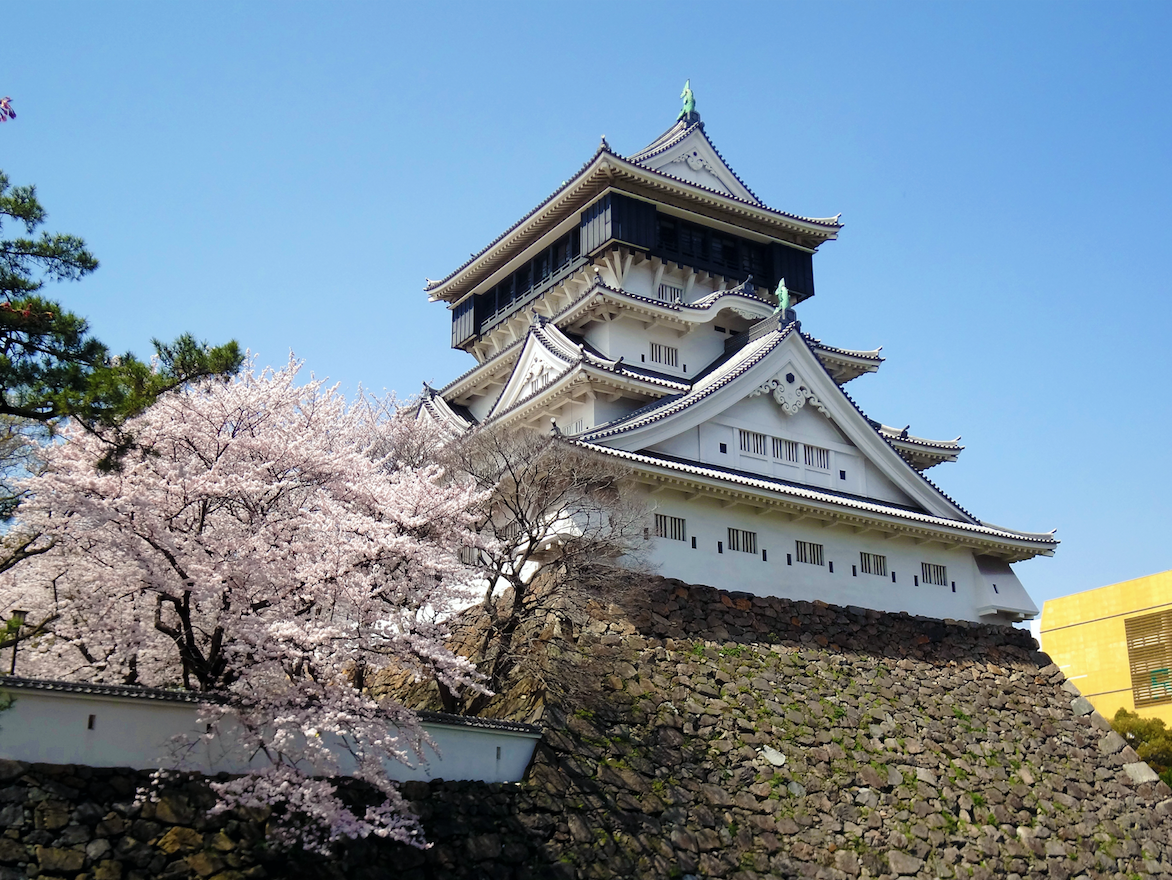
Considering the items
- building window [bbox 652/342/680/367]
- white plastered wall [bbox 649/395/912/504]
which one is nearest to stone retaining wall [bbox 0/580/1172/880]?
white plastered wall [bbox 649/395/912/504]

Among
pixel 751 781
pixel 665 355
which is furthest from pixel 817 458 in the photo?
pixel 751 781

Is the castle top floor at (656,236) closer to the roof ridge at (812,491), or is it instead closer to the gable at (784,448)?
the gable at (784,448)

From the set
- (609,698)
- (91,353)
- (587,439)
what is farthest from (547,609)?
(91,353)

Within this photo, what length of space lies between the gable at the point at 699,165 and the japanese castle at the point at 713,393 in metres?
0.05

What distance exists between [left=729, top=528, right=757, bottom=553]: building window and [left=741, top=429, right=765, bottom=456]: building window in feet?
6.48

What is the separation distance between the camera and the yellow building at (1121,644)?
35.5 meters

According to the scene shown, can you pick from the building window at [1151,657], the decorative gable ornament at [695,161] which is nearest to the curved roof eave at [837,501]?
the decorative gable ornament at [695,161]

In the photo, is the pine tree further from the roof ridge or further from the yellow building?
the yellow building

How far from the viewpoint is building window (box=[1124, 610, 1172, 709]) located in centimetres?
3522

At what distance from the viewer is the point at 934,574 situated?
21328 mm

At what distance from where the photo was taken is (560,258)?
84.8ft

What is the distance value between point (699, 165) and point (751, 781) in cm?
1650

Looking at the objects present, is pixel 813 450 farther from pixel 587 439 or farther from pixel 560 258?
pixel 560 258

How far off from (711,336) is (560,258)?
13.6 ft
